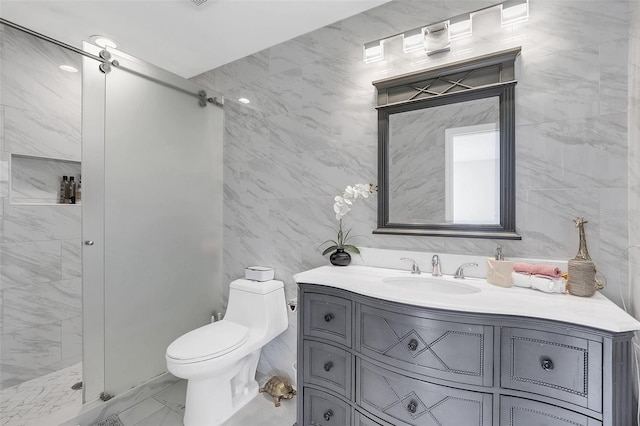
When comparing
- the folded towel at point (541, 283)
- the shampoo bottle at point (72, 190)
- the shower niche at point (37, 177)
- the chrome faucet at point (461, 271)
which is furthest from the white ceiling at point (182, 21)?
the folded towel at point (541, 283)

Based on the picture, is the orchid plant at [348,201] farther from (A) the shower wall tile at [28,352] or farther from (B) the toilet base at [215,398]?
(A) the shower wall tile at [28,352]

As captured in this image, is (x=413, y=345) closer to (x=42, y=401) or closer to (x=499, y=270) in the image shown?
(x=499, y=270)

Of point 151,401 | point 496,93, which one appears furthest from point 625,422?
point 151,401

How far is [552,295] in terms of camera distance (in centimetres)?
116

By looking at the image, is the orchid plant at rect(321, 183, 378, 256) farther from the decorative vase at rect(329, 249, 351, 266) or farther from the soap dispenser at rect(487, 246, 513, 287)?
the soap dispenser at rect(487, 246, 513, 287)

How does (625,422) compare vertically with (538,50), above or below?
below

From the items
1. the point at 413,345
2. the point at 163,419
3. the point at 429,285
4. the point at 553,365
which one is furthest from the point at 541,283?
the point at 163,419

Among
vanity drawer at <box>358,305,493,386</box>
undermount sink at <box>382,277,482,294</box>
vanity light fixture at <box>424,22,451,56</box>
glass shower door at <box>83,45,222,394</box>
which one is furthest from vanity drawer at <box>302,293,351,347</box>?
vanity light fixture at <box>424,22,451,56</box>

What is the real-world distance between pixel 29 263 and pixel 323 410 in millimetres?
2330

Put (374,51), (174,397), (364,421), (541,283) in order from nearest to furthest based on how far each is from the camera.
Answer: (541,283) < (364,421) < (374,51) < (174,397)

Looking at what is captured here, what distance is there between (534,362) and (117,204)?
226 centimetres

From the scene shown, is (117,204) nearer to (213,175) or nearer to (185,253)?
(185,253)

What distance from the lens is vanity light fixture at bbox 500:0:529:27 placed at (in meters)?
1.37

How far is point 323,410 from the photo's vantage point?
1.46 meters
